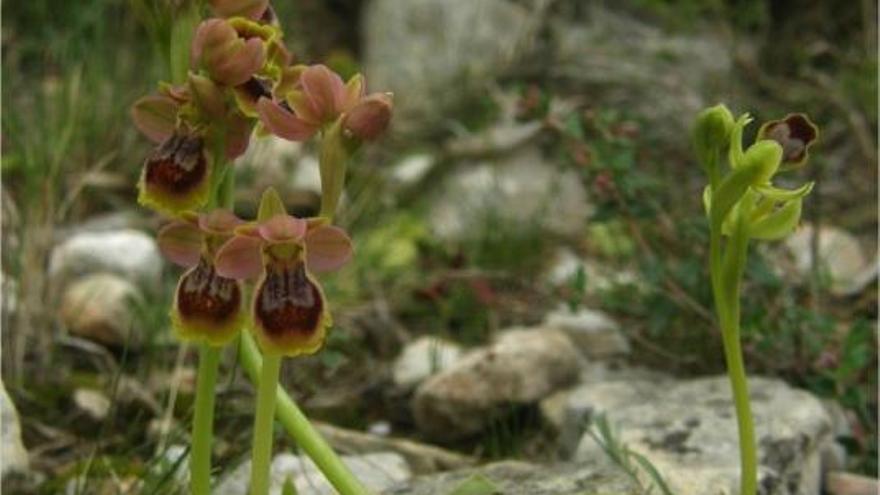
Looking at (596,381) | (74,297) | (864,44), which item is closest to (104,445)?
(74,297)

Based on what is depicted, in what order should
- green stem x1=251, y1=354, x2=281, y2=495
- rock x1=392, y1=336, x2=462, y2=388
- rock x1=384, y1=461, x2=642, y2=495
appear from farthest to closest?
rock x1=392, y1=336, x2=462, y2=388, rock x1=384, y1=461, x2=642, y2=495, green stem x1=251, y1=354, x2=281, y2=495

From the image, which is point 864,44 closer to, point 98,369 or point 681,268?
point 681,268

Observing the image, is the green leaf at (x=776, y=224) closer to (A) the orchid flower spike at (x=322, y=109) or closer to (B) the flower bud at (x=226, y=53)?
(A) the orchid flower spike at (x=322, y=109)

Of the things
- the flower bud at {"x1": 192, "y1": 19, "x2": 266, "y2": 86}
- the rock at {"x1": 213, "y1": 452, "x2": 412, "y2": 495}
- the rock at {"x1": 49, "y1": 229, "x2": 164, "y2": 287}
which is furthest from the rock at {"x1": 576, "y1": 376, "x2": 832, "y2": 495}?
the rock at {"x1": 49, "y1": 229, "x2": 164, "y2": 287}

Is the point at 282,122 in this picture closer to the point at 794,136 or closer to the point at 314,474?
the point at 794,136

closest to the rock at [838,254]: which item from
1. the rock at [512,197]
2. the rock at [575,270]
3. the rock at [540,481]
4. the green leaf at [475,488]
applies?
the rock at [575,270]

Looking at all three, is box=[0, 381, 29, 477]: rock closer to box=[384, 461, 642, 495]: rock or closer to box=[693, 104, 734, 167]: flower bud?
box=[384, 461, 642, 495]: rock

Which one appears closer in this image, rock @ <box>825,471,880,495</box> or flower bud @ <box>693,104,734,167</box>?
flower bud @ <box>693,104,734,167</box>
